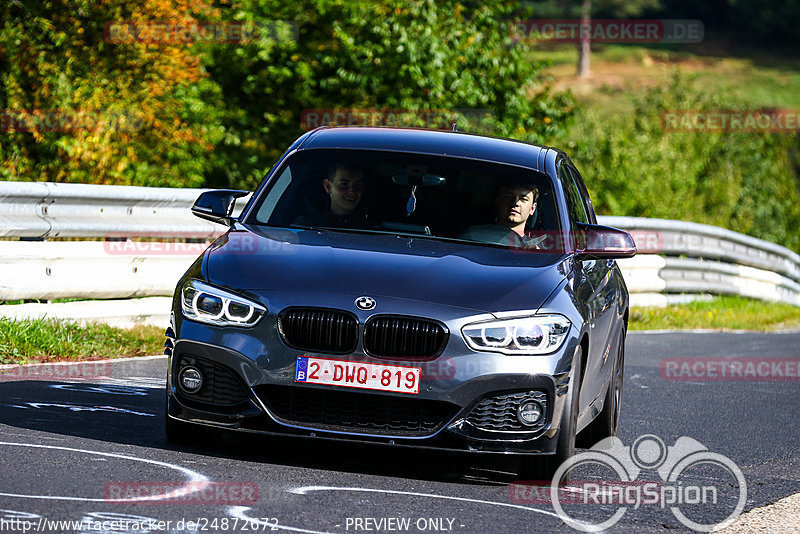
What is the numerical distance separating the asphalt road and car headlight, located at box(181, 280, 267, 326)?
0.62m

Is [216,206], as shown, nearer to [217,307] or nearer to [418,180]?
[418,180]

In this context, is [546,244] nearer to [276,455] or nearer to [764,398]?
[276,455]

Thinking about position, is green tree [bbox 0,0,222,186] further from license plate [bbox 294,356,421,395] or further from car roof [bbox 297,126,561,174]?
license plate [bbox 294,356,421,395]

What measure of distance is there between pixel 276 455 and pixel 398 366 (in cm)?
90

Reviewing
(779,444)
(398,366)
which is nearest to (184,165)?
(779,444)

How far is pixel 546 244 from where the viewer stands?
7137 millimetres

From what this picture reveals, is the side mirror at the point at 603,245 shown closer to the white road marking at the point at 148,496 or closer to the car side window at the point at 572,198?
the car side window at the point at 572,198

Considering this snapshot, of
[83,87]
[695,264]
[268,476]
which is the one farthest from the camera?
[83,87]

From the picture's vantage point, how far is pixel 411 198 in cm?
721

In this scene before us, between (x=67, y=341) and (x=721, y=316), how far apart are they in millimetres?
11476

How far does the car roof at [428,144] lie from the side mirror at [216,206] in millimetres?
531

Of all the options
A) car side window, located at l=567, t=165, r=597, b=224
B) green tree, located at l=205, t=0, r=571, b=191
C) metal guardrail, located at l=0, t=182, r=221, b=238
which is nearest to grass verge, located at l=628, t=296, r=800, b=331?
green tree, located at l=205, t=0, r=571, b=191

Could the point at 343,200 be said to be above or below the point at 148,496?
above

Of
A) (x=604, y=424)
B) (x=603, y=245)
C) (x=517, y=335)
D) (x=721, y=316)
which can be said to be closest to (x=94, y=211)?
(x=604, y=424)
